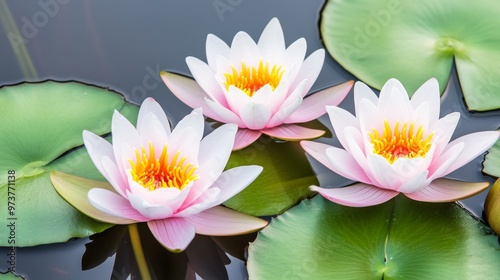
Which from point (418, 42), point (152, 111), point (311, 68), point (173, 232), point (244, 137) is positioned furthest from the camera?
point (418, 42)

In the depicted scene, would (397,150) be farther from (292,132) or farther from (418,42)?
(418,42)

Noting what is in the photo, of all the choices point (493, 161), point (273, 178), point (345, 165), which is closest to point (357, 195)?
point (345, 165)

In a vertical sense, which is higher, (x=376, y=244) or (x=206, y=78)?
(x=206, y=78)

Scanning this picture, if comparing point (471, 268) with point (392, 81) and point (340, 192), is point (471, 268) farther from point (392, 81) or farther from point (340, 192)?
point (392, 81)

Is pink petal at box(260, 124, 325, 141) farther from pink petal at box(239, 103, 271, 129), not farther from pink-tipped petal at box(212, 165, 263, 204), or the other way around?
pink-tipped petal at box(212, 165, 263, 204)

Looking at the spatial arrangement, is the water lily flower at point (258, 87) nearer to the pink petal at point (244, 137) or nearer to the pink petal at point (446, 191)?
the pink petal at point (244, 137)

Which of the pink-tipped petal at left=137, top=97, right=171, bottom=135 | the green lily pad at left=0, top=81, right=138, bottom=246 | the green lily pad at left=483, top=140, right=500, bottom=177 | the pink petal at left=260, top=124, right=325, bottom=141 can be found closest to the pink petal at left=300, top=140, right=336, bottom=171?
the pink petal at left=260, top=124, right=325, bottom=141
